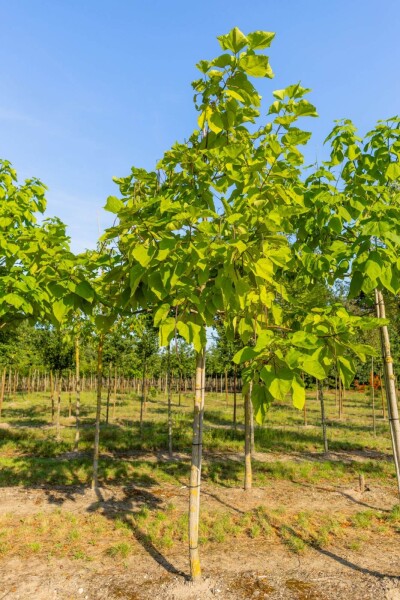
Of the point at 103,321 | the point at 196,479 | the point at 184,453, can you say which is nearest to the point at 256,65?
the point at 103,321

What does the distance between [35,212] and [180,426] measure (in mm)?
13872

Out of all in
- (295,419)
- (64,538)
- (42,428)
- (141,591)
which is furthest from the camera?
(295,419)

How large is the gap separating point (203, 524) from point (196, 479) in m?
3.22

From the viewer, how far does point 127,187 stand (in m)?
4.42

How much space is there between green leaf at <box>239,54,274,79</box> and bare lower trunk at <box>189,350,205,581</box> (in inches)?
107

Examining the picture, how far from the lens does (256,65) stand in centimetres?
290

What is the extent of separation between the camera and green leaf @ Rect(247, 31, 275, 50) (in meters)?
2.70

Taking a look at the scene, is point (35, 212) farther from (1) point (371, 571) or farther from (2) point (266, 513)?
(1) point (371, 571)

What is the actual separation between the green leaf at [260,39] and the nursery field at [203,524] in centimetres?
550

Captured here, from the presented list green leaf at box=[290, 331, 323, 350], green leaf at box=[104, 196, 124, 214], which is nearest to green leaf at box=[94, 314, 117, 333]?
green leaf at box=[104, 196, 124, 214]

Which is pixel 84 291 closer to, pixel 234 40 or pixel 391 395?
pixel 234 40

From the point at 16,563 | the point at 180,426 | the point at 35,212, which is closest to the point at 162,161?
the point at 35,212

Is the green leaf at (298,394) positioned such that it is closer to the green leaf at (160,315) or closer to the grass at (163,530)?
the green leaf at (160,315)

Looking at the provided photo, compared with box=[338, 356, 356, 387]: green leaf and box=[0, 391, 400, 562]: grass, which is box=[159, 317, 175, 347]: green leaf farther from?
box=[0, 391, 400, 562]: grass
